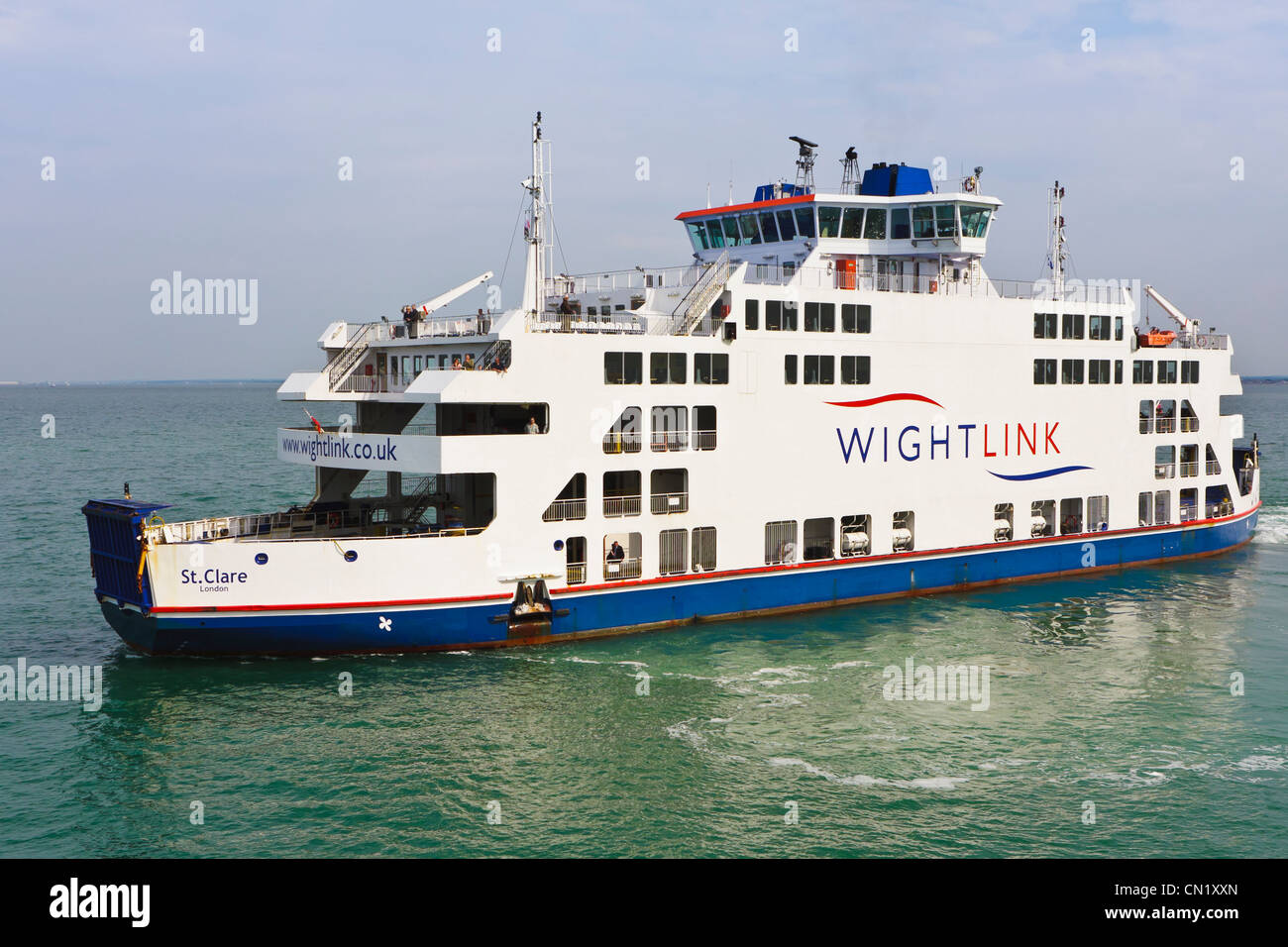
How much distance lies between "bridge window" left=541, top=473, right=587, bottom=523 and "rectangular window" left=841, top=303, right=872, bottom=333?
30.5 feet

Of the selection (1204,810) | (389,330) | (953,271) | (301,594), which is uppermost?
(953,271)

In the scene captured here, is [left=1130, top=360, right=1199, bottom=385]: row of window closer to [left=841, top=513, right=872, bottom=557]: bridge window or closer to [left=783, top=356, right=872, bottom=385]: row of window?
[left=783, top=356, right=872, bottom=385]: row of window

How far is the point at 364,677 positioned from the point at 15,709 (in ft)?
23.0

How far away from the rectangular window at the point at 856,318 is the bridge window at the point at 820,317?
0.39 m

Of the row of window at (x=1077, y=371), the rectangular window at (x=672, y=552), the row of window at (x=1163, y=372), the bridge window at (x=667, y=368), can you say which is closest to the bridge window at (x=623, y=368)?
the bridge window at (x=667, y=368)

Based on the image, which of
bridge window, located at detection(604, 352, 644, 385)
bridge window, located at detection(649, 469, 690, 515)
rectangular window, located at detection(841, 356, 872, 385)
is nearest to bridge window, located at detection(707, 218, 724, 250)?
rectangular window, located at detection(841, 356, 872, 385)

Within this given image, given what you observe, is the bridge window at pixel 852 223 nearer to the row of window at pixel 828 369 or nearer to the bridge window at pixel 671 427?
the row of window at pixel 828 369

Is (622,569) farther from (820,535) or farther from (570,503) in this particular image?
(820,535)

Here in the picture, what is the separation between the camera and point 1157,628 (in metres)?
31.0

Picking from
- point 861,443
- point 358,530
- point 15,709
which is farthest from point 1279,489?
point 15,709

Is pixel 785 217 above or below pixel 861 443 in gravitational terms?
above

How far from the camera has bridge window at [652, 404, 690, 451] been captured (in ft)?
95.2

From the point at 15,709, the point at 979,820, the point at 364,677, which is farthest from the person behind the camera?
the point at 364,677

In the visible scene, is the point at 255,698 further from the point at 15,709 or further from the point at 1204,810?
the point at 1204,810
